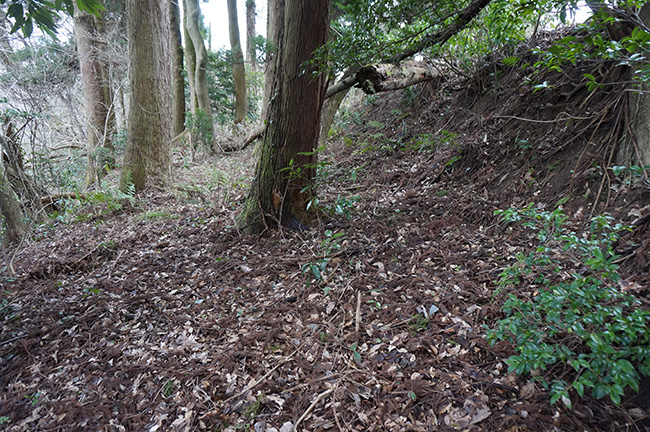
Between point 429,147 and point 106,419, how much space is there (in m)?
4.76

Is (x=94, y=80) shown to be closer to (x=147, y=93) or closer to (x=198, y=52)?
(x=198, y=52)

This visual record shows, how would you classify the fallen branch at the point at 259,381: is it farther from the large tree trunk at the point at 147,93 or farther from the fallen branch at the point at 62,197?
the fallen branch at the point at 62,197

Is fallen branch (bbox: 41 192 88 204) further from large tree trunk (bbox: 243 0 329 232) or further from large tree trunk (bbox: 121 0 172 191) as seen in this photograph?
large tree trunk (bbox: 243 0 329 232)

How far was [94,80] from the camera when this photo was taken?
7.90 metres

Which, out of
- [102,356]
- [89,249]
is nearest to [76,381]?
[102,356]

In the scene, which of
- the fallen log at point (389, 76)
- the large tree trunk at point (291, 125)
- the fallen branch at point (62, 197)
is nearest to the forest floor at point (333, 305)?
the large tree trunk at point (291, 125)

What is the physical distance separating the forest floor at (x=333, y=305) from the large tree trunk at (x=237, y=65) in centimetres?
686

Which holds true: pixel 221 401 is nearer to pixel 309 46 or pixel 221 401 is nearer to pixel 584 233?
pixel 584 233

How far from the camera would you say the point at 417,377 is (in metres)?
2.01

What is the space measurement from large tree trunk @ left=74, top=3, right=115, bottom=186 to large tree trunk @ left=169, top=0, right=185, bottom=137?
6.57 ft

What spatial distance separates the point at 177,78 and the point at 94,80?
282 centimetres

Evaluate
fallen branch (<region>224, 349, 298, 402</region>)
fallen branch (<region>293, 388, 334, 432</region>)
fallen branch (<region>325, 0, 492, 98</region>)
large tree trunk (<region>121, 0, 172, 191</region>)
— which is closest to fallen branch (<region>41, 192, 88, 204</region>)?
large tree trunk (<region>121, 0, 172, 191</region>)

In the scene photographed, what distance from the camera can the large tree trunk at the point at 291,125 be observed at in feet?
10.7

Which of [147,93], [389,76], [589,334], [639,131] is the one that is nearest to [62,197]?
[147,93]
